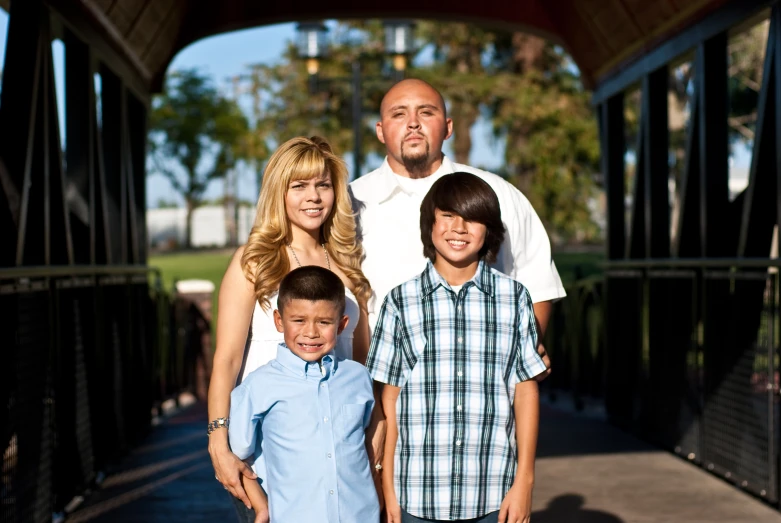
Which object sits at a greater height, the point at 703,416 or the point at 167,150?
the point at 167,150

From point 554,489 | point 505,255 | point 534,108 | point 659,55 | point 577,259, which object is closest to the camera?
point 505,255

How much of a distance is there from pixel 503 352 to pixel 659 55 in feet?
19.4

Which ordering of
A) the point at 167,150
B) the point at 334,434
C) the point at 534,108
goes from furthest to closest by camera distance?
1. the point at 167,150
2. the point at 534,108
3. the point at 334,434

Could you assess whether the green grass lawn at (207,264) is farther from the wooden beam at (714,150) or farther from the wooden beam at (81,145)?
the wooden beam at (81,145)

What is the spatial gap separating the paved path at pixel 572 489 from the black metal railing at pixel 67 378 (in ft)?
0.84

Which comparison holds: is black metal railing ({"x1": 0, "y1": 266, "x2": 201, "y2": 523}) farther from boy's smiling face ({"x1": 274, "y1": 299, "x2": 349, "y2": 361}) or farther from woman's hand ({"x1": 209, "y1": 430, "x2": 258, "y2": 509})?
boy's smiling face ({"x1": 274, "y1": 299, "x2": 349, "y2": 361})

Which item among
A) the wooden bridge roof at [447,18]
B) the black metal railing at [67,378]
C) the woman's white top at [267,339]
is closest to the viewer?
the woman's white top at [267,339]

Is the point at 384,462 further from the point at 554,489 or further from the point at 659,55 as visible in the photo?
the point at 659,55

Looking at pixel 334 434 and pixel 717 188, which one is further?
pixel 717 188

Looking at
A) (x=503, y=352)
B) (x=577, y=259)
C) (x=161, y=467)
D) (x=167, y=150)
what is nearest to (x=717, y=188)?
(x=161, y=467)

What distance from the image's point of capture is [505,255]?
3.78m

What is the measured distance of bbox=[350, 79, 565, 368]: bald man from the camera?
366cm

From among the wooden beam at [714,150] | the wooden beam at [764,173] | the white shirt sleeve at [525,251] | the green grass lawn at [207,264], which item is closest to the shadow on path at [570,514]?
the wooden beam at [764,173]

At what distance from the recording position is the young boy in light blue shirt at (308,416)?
3.19 metres
